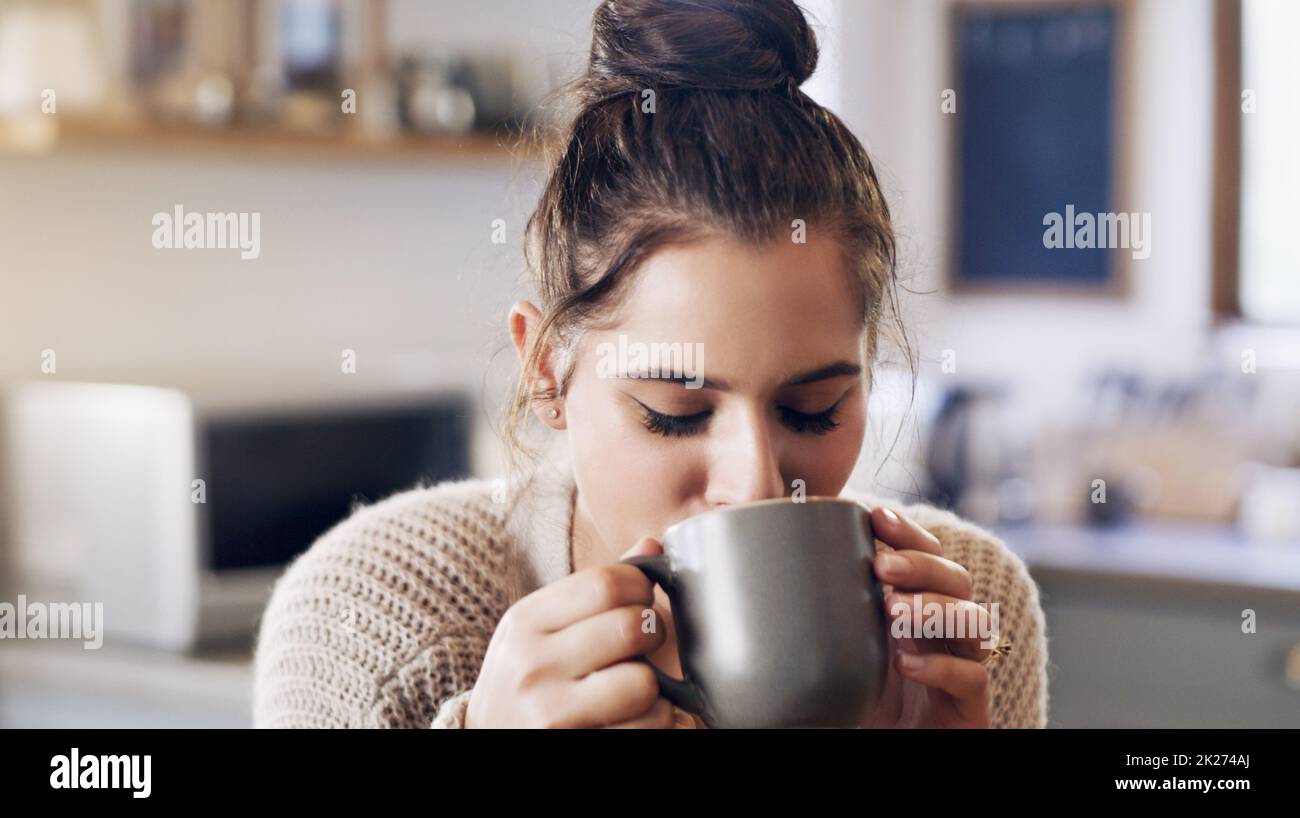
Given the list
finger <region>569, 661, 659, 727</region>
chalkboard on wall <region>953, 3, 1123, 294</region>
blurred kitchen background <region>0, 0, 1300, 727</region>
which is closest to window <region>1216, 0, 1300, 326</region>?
blurred kitchen background <region>0, 0, 1300, 727</region>

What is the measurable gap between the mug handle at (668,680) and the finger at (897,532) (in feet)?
0.26

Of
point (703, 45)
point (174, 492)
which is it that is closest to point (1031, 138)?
point (174, 492)

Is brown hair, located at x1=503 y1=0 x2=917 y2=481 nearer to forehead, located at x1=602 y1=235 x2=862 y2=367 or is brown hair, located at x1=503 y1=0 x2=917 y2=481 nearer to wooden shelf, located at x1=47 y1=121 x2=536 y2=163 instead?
forehead, located at x1=602 y1=235 x2=862 y2=367

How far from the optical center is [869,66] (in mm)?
2275

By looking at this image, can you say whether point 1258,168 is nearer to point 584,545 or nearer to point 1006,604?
point 1006,604

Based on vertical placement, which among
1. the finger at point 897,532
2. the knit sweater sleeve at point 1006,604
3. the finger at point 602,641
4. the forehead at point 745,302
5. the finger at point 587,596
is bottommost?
the knit sweater sleeve at point 1006,604

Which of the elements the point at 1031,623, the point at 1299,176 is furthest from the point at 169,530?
the point at 1299,176

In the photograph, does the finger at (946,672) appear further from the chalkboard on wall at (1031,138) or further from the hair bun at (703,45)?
the chalkboard on wall at (1031,138)

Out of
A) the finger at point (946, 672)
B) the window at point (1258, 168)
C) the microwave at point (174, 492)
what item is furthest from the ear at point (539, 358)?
the window at point (1258, 168)

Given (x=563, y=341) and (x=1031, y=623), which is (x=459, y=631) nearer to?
(x=563, y=341)

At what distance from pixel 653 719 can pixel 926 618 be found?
112 mm

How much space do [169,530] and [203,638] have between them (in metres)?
0.11

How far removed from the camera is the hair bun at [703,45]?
0.60m

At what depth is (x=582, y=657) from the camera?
493 mm
